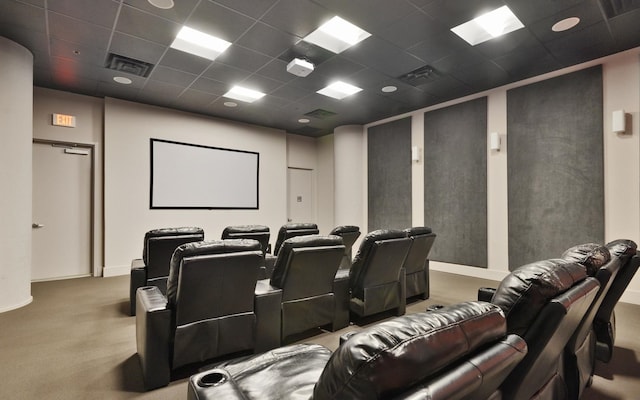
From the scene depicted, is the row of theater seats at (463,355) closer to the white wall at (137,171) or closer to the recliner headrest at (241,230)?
the recliner headrest at (241,230)

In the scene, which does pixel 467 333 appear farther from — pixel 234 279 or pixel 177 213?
pixel 177 213

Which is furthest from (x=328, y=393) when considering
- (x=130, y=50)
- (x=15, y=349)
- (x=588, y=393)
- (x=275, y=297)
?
(x=130, y=50)

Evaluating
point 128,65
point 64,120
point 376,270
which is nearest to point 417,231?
point 376,270

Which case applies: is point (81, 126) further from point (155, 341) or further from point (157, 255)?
point (155, 341)

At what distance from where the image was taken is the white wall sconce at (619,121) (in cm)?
404

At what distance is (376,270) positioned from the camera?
3035 mm

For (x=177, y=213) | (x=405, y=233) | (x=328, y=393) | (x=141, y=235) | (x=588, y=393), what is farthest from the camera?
(x=177, y=213)

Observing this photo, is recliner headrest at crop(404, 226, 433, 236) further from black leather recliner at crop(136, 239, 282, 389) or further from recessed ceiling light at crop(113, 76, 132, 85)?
recessed ceiling light at crop(113, 76, 132, 85)

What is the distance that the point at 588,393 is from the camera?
201 cm

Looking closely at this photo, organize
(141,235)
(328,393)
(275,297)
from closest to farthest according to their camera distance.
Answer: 1. (328,393)
2. (275,297)
3. (141,235)

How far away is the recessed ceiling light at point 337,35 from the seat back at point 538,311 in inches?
128

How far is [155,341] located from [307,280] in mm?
1153

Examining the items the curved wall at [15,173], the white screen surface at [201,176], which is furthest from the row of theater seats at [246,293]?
the white screen surface at [201,176]

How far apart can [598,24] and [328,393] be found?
4781mm
